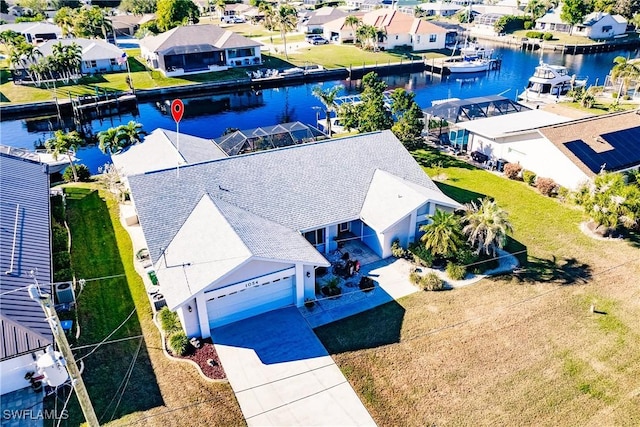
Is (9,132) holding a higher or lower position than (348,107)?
lower

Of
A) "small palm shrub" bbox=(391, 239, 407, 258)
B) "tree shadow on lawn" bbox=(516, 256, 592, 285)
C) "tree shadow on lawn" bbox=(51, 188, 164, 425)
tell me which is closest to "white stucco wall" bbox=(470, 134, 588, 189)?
"tree shadow on lawn" bbox=(516, 256, 592, 285)

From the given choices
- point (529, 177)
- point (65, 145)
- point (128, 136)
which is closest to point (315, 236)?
point (128, 136)

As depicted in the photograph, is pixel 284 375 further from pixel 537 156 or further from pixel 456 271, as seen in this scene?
pixel 537 156

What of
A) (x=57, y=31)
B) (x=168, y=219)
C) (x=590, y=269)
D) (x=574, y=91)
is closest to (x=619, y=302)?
(x=590, y=269)

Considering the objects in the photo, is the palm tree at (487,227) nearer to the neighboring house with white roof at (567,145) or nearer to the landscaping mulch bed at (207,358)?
the neighboring house with white roof at (567,145)

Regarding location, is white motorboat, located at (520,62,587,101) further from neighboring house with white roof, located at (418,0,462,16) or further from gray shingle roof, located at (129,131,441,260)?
neighboring house with white roof, located at (418,0,462,16)

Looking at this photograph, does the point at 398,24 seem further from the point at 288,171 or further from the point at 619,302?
the point at 619,302

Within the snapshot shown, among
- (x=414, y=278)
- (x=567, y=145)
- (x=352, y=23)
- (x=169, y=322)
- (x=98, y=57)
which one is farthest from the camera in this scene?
(x=352, y=23)
